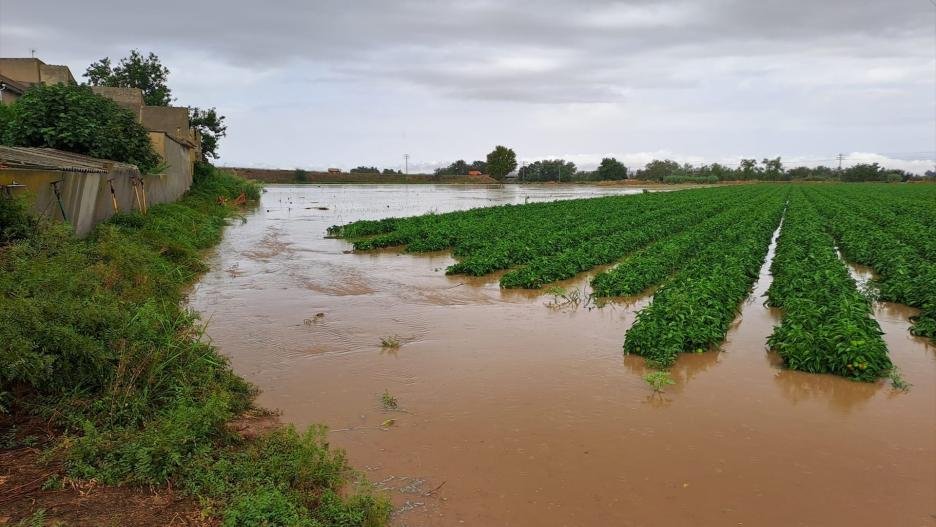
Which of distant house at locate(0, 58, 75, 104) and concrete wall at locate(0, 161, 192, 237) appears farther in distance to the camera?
distant house at locate(0, 58, 75, 104)

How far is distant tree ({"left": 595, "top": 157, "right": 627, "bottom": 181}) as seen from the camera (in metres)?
113

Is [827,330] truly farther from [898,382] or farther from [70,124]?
[70,124]

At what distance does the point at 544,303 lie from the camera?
11633mm

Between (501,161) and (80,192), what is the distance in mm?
103688

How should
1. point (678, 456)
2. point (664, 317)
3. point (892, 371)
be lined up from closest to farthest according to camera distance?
point (678, 456)
point (892, 371)
point (664, 317)

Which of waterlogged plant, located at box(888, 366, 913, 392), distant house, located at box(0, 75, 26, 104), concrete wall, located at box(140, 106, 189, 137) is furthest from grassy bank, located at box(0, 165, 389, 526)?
concrete wall, located at box(140, 106, 189, 137)

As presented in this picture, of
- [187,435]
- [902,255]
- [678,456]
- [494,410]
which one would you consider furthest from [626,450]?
[902,255]

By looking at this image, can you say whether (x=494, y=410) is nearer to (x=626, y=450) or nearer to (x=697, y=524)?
(x=626, y=450)

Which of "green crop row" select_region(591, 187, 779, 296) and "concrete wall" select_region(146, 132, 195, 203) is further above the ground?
"concrete wall" select_region(146, 132, 195, 203)

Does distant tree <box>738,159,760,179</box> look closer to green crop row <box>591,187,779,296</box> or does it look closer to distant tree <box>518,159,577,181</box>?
distant tree <box>518,159,577,181</box>

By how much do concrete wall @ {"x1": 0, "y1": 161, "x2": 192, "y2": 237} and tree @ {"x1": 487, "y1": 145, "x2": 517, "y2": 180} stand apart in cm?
9855

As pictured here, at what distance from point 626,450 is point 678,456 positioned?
485 millimetres

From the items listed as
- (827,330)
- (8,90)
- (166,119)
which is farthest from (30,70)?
(827,330)

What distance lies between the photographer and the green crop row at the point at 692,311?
8.21m
